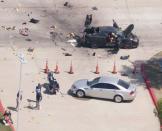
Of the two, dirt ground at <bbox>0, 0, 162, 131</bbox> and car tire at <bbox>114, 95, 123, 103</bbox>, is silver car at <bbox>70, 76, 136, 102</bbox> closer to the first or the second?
car tire at <bbox>114, 95, 123, 103</bbox>

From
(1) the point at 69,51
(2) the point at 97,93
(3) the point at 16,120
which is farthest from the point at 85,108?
(1) the point at 69,51

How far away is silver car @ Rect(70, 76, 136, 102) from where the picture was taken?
1673 inches

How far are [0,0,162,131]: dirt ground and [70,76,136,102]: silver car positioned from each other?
419 mm

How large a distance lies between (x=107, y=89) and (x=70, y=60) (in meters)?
5.97

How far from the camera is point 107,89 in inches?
1676

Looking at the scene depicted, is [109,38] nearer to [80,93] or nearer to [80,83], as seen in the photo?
[80,83]

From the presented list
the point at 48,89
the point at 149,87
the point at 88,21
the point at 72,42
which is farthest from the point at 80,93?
the point at 88,21

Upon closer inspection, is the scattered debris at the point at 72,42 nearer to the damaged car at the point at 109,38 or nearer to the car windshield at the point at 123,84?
the damaged car at the point at 109,38

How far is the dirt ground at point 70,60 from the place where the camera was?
134 feet

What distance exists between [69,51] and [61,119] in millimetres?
9483

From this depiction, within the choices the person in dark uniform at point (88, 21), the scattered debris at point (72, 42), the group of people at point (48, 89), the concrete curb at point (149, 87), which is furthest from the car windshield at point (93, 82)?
the person in dark uniform at point (88, 21)

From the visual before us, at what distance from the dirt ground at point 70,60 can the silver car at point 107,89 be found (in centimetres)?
42

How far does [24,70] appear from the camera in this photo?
4603 centimetres

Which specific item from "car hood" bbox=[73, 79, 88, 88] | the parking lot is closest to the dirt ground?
the parking lot
